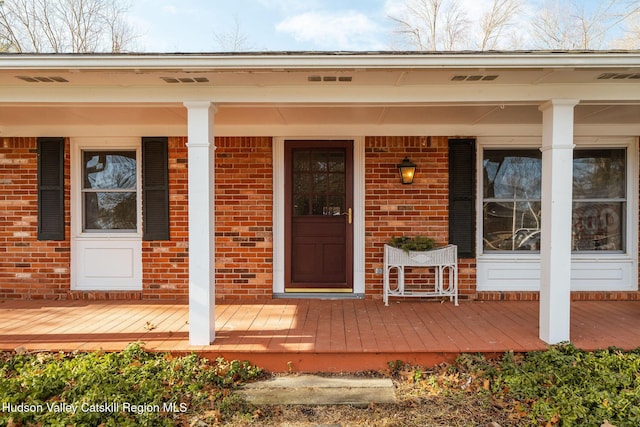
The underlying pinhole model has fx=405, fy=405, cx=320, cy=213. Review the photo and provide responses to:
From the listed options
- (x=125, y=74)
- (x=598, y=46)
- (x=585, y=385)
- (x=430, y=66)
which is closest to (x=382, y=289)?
(x=585, y=385)

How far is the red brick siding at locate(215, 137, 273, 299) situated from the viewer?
5.12 metres

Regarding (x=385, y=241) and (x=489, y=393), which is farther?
(x=385, y=241)

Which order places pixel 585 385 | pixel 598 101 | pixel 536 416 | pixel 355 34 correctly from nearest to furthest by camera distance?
pixel 536 416 < pixel 585 385 < pixel 598 101 < pixel 355 34

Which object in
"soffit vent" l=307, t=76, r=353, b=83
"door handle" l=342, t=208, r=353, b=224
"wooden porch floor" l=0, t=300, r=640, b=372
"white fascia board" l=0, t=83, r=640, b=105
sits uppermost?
"soffit vent" l=307, t=76, r=353, b=83

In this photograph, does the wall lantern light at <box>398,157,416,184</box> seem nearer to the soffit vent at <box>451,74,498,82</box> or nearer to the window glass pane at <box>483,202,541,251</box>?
the window glass pane at <box>483,202,541,251</box>

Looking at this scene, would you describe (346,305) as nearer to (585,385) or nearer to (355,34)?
(585,385)

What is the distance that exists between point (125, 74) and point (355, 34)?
12720mm

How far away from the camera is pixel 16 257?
521cm

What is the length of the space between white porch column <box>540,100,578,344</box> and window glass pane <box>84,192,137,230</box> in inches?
190

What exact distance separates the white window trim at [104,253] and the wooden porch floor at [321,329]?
300 mm

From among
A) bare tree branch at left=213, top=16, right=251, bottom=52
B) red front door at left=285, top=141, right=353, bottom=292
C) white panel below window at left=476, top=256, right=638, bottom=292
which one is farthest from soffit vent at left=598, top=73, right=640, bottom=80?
bare tree branch at left=213, top=16, right=251, bottom=52

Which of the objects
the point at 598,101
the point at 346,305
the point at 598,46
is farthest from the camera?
the point at 598,46

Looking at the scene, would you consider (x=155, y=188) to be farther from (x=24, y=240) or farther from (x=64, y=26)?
(x=64, y=26)

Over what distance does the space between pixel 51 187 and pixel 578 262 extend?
6.77 meters
